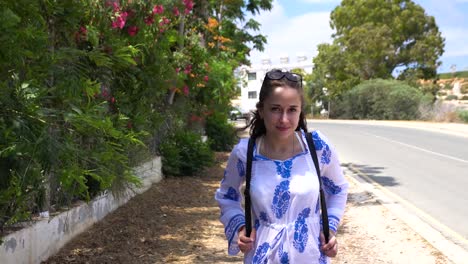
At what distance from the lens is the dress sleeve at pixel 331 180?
2.65 metres

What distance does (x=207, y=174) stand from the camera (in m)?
11.9

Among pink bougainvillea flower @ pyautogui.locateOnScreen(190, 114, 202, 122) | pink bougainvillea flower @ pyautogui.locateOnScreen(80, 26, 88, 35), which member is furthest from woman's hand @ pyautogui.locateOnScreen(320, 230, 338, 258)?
pink bougainvillea flower @ pyautogui.locateOnScreen(190, 114, 202, 122)

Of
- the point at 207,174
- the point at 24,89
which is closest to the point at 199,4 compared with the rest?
the point at 207,174

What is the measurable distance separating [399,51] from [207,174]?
145 ft

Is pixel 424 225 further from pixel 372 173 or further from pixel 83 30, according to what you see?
pixel 372 173

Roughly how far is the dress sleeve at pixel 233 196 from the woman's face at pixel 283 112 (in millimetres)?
190

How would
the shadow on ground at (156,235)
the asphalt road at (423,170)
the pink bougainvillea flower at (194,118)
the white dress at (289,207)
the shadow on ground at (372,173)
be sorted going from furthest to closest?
the pink bougainvillea flower at (194,118), the shadow on ground at (372,173), the asphalt road at (423,170), the shadow on ground at (156,235), the white dress at (289,207)

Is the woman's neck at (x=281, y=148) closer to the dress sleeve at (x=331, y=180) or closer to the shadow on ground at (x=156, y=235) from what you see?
the dress sleeve at (x=331, y=180)

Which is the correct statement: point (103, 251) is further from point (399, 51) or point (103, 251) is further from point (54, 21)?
point (399, 51)

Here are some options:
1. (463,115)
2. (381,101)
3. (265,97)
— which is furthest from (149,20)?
(381,101)

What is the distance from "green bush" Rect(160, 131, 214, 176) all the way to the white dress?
8150 mm

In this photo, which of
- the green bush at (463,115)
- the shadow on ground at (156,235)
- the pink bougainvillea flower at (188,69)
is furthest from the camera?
the green bush at (463,115)

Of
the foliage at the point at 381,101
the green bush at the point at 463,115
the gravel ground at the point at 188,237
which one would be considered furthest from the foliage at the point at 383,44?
the gravel ground at the point at 188,237

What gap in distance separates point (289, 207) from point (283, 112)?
17.5 inches
